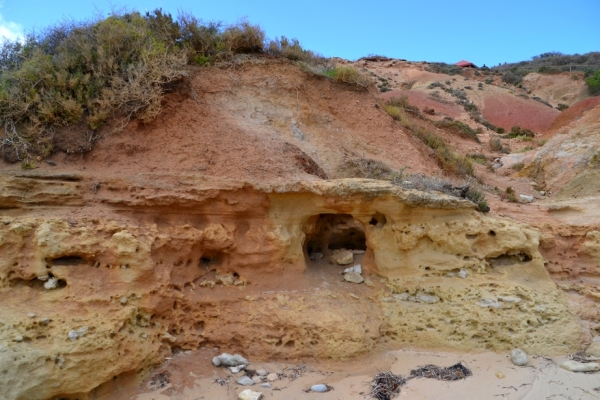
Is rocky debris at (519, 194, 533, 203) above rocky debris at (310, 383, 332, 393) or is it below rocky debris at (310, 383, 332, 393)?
above

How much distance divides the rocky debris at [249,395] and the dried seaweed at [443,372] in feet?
5.19

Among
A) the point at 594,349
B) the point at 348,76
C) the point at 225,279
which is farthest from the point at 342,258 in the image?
the point at 348,76

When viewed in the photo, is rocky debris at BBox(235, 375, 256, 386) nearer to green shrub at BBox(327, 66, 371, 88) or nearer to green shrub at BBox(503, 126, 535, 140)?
green shrub at BBox(327, 66, 371, 88)

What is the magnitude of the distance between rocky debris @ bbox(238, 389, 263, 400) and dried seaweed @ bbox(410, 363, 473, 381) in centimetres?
158

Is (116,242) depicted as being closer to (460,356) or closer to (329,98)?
(460,356)

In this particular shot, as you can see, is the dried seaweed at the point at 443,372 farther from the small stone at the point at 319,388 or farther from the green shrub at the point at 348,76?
the green shrub at the point at 348,76

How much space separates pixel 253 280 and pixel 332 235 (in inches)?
58.2

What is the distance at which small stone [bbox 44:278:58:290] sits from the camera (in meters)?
4.12

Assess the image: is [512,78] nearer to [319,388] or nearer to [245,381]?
[319,388]

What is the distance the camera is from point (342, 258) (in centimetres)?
581

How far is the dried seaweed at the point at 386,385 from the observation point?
399 cm

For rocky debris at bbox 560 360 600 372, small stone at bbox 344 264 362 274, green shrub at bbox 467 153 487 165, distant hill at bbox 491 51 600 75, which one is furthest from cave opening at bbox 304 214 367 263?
distant hill at bbox 491 51 600 75

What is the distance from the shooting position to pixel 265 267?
5195mm

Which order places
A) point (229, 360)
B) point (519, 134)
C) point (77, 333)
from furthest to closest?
point (519, 134) < point (229, 360) < point (77, 333)
